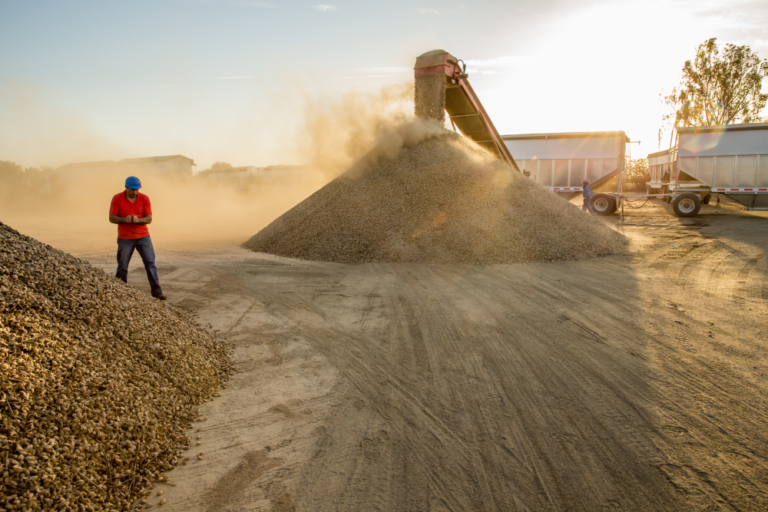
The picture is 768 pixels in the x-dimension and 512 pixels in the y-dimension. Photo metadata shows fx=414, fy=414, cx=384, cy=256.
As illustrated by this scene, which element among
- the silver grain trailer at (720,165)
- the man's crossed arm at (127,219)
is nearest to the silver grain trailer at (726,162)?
the silver grain trailer at (720,165)

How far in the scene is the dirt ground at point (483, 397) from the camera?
8.71ft

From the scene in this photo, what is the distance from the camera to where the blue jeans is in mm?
6027

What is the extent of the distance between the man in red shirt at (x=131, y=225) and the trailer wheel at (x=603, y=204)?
1817 centimetres

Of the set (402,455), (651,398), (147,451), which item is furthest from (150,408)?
(651,398)

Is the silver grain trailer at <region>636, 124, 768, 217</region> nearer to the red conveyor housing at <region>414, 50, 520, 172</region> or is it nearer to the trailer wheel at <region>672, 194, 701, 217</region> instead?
the trailer wheel at <region>672, 194, 701, 217</region>

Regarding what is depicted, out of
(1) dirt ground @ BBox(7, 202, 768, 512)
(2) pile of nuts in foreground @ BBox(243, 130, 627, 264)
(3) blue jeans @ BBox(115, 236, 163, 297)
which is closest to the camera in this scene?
(1) dirt ground @ BBox(7, 202, 768, 512)

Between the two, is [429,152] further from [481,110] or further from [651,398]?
[651,398]

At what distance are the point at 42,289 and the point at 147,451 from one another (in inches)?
66.5

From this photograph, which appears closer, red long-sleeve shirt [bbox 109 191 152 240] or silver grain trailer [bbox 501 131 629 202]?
red long-sleeve shirt [bbox 109 191 152 240]

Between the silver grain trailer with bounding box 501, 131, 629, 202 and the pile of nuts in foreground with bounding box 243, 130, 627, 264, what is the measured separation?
10.3m

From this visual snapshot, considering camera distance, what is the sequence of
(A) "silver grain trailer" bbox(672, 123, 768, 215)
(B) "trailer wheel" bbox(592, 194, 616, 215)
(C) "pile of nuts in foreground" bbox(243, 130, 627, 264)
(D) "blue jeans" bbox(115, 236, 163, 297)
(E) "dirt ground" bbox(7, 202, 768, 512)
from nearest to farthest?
(E) "dirt ground" bbox(7, 202, 768, 512) → (D) "blue jeans" bbox(115, 236, 163, 297) → (C) "pile of nuts in foreground" bbox(243, 130, 627, 264) → (A) "silver grain trailer" bbox(672, 123, 768, 215) → (B) "trailer wheel" bbox(592, 194, 616, 215)

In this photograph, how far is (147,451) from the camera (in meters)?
2.77

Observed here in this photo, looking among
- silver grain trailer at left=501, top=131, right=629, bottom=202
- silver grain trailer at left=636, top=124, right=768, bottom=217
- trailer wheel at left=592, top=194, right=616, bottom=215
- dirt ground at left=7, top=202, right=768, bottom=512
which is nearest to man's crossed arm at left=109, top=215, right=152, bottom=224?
dirt ground at left=7, top=202, right=768, bottom=512

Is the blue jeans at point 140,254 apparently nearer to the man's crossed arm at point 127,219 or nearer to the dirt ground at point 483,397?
the man's crossed arm at point 127,219
